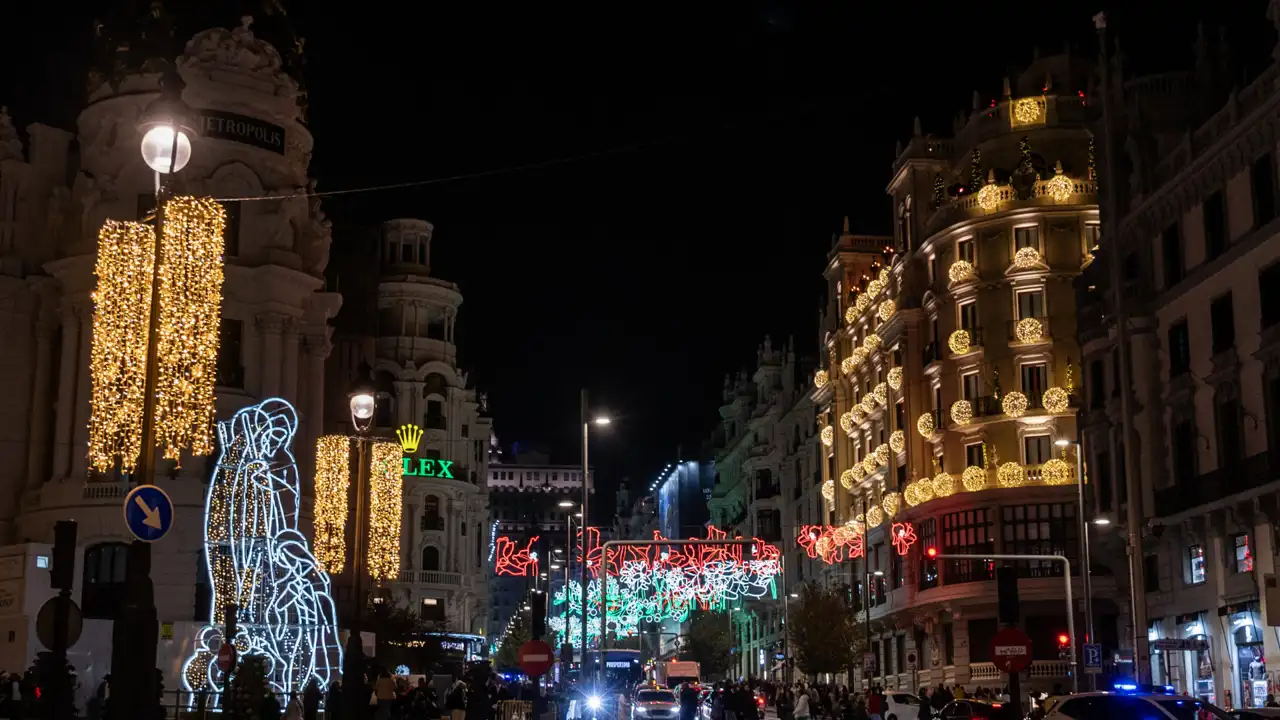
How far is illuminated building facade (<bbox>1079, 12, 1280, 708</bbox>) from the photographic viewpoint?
37219 mm

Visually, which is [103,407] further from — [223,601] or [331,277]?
[331,277]

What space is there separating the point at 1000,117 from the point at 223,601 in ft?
122

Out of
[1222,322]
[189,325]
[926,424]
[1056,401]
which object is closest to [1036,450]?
[1056,401]

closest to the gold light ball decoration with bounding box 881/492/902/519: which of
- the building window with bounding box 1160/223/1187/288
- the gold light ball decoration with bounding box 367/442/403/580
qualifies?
the building window with bounding box 1160/223/1187/288

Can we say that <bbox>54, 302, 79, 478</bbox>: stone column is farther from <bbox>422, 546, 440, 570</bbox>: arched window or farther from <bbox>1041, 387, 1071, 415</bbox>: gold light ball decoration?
<bbox>1041, 387, 1071, 415</bbox>: gold light ball decoration

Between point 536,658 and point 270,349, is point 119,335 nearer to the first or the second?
point 536,658

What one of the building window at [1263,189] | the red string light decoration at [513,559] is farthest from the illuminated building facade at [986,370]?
the building window at [1263,189]

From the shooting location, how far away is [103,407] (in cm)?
3578

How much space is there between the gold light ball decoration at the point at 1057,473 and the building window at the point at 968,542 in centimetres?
298

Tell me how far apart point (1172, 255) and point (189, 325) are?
28.2 meters

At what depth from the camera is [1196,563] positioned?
4203 centimetres

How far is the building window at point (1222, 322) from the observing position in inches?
1556

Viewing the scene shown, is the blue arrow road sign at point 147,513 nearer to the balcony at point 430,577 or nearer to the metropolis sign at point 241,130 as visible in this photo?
the metropolis sign at point 241,130

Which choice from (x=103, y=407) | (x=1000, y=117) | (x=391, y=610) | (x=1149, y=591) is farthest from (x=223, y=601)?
(x=1000, y=117)
